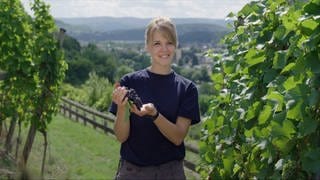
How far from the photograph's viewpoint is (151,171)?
312 cm

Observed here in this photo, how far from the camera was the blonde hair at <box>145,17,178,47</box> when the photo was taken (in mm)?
3016

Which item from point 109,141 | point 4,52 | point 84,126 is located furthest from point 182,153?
point 84,126

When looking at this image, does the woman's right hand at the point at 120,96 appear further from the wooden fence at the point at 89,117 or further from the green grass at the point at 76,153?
the wooden fence at the point at 89,117

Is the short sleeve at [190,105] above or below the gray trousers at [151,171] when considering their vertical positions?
above

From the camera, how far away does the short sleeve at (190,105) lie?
3094mm

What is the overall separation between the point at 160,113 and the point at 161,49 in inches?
13.5

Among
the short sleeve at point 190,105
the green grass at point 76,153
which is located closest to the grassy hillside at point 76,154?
the green grass at point 76,153

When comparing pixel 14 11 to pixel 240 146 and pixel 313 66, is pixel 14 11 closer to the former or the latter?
pixel 240 146

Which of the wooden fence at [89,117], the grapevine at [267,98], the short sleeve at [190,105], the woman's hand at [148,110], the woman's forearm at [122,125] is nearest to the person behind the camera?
the grapevine at [267,98]

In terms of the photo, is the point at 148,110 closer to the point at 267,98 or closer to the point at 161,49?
the point at 161,49

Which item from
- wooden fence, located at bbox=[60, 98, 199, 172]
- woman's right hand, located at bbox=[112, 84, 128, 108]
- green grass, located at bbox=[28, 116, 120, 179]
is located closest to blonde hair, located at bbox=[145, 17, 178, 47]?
woman's right hand, located at bbox=[112, 84, 128, 108]

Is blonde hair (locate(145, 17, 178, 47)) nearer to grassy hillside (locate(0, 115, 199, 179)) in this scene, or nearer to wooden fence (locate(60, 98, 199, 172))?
grassy hillside (locate(0, 115, 199, 179))

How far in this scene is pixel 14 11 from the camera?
8203 mm

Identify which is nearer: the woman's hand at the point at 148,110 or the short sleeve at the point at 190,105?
the woman's hand at the point at 148,110
